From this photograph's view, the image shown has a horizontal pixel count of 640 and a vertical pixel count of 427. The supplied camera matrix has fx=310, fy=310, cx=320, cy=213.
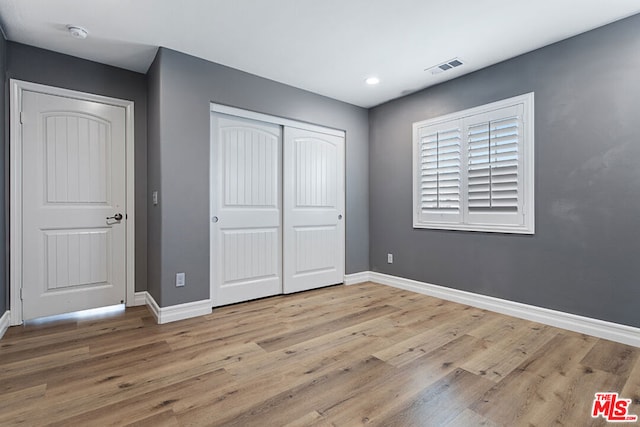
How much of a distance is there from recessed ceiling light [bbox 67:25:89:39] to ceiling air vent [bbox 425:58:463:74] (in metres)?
3.15

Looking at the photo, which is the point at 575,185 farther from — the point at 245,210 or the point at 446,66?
the point at 245,210

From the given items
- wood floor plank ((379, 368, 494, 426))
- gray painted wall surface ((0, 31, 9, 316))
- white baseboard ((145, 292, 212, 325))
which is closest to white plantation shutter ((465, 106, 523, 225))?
wood floor plank ((379, 368, 494, 426))

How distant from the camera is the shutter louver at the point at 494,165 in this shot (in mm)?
2959

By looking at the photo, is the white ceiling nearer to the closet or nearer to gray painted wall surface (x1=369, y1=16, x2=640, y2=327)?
gray painted wall surface (x1=369, y1=16, x2=640, y2=327)

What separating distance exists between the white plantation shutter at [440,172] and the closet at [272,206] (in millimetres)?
1064

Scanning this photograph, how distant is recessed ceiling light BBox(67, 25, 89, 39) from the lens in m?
2.49

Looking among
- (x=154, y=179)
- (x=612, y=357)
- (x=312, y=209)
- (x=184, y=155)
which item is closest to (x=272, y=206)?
(x=312, y=209)

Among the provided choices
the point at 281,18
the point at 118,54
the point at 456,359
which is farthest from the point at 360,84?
the point at 456,359

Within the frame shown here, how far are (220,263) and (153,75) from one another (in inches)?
78.4

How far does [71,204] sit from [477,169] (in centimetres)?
406

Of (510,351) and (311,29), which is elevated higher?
(311,29)

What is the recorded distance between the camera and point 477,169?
3.22 metres

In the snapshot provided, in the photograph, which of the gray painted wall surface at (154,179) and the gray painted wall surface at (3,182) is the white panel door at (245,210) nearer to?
the gray painted wall surface at (154,179)

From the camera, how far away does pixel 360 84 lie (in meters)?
3.64
